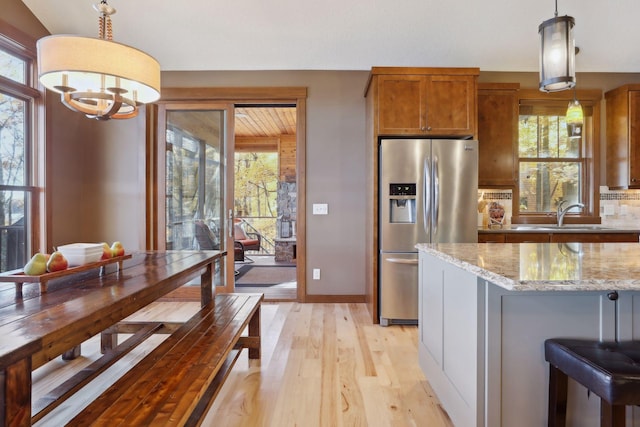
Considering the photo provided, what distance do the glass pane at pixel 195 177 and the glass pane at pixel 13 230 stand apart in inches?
50.8

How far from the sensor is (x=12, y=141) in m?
3.03

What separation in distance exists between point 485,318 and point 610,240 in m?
3.01

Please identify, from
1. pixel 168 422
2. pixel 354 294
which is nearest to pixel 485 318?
pixel 168 422

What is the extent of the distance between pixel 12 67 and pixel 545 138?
5.63 metres

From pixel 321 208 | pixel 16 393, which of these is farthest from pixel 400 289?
pixel 16 393

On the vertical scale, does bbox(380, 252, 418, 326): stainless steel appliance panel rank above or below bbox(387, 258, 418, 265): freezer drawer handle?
below

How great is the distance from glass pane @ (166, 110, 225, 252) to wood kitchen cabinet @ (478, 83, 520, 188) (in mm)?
2950

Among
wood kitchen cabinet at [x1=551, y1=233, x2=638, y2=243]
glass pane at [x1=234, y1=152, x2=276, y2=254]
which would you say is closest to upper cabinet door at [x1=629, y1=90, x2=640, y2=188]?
wood kitchen cabinet at [x1=551, y1=233, x2=638, y2=243]

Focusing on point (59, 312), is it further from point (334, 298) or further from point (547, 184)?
point (547, 184)

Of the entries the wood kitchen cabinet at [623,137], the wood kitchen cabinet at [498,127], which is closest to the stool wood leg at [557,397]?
the wood kitchen cabinet at [498,127]

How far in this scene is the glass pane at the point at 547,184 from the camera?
3938 mm

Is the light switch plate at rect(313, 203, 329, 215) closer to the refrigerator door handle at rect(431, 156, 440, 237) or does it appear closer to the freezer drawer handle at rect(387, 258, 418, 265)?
the freezer drawer handle at rect(387, 258, 418, 265)

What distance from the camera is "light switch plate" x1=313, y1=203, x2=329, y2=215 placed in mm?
3801

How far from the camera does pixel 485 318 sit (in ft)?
4.29
